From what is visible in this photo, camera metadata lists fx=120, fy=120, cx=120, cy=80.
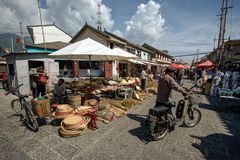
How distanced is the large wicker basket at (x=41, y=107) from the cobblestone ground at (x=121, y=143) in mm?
415

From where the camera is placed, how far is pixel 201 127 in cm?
391

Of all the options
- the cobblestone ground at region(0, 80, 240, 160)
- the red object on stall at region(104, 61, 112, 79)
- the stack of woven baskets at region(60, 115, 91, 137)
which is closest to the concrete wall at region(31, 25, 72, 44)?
the red object on stall at region(104, 61, 112, 79)

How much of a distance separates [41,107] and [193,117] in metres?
4.87

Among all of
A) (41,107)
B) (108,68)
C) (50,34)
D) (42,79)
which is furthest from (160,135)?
(50,34)

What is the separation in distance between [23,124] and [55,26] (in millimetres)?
27333

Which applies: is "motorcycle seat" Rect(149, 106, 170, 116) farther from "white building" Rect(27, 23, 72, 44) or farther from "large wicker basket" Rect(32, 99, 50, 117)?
"white building" Rect(27, 23, 72, 44)

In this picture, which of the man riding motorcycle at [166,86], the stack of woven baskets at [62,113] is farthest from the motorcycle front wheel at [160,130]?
the stack of woven baskets at [62,113]

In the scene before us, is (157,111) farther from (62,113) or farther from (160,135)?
(62,113)

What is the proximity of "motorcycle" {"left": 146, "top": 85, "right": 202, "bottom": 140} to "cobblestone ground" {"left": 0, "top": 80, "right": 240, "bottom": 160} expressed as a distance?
20 cm

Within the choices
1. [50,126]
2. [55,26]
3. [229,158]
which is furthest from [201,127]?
[55,26]

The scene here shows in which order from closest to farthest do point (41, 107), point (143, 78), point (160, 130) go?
point (160, 130) → point (41, 107) → point (143, 78)

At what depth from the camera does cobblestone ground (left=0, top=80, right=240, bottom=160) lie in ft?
8.60

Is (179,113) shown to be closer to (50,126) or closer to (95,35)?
(50,126)

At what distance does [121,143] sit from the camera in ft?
9.97
